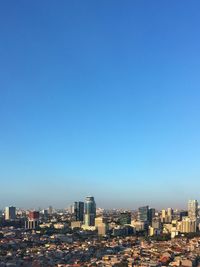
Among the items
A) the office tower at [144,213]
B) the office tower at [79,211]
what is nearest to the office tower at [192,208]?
the office tower at [144,213]

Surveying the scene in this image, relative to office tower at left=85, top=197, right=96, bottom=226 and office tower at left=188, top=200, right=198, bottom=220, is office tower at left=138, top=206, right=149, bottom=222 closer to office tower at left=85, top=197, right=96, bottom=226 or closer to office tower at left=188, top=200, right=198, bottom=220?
office tower at left=85, top=197, right=96, bottom=226

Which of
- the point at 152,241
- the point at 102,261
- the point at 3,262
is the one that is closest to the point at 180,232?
the point at 152,241

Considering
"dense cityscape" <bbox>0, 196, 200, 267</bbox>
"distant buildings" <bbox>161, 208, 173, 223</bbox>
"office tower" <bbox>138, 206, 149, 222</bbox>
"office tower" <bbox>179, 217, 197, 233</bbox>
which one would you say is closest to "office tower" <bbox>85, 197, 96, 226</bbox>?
"dense cityscape" <bbox>0, 196, 200, 267</bbox>

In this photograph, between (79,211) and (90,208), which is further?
(79,211)

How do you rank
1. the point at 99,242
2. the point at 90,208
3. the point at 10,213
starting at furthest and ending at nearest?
the point at 10,213
the point at 90,208
the point at 99,242

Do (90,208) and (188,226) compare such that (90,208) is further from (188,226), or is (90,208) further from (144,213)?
(188,226)

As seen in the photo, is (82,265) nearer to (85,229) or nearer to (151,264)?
(151,264)

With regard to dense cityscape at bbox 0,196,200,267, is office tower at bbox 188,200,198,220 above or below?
above

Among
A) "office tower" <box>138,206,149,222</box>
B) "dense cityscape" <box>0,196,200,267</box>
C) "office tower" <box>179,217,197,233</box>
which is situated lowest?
"dense cityscape" <box>0,196,200,267</box>

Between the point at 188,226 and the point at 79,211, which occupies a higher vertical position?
the point at 79,211

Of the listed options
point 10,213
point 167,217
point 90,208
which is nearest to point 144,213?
point 167,217
